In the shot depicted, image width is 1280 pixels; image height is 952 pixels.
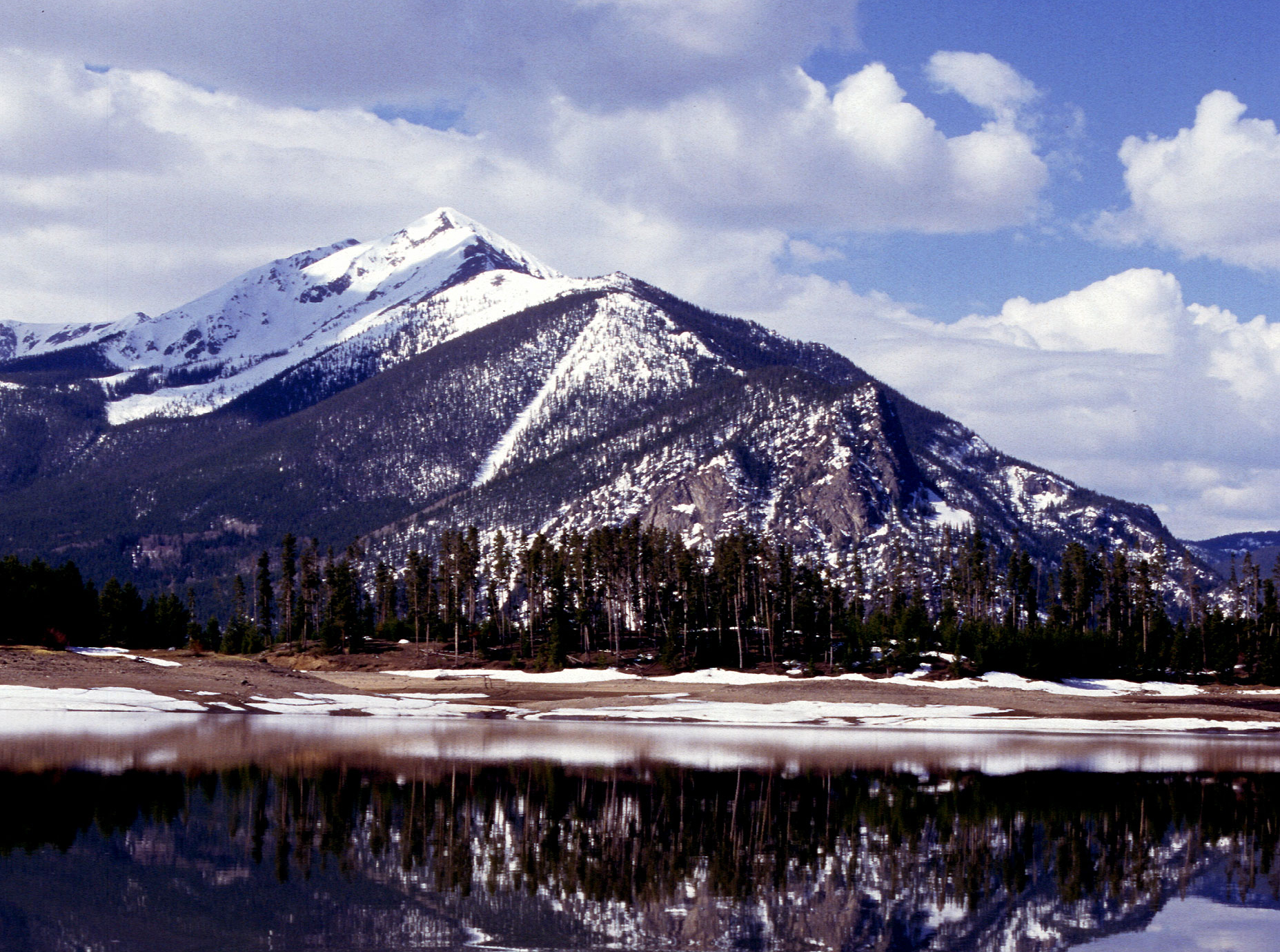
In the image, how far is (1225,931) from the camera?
25.6 metres

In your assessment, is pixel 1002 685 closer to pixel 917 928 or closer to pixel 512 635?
pixel 512 635

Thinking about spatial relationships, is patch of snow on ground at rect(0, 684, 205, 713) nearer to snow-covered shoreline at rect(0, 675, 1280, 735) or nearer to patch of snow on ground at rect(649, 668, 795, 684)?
snow-covered shoreline at rect(0, 675, 1280, 735)

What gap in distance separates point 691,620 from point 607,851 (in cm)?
10298

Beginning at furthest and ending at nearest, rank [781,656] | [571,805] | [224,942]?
[781,656] < [571,805] < [224,942]

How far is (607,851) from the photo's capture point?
1249 inches

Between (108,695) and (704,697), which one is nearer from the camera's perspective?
(108,695)

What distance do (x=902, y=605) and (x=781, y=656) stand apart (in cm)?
1585

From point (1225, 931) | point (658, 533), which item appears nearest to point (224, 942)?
point (1225, 931)

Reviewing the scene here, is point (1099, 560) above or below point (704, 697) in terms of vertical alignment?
above

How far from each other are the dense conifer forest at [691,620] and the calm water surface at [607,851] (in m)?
69.9

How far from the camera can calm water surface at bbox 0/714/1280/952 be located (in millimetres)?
23875

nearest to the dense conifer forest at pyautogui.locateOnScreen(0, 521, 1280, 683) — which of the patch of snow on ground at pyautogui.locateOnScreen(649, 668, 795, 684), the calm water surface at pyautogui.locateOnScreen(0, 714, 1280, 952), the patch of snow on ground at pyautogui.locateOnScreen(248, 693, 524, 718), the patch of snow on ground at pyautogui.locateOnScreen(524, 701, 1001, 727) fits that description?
the patch of snow on ground at pyautogui.locateOnScreen(649, 668, 795, 684)

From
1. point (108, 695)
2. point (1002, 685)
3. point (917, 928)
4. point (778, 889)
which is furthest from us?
point (1002, 685)

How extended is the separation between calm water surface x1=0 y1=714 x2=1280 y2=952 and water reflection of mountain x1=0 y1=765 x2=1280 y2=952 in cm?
10
